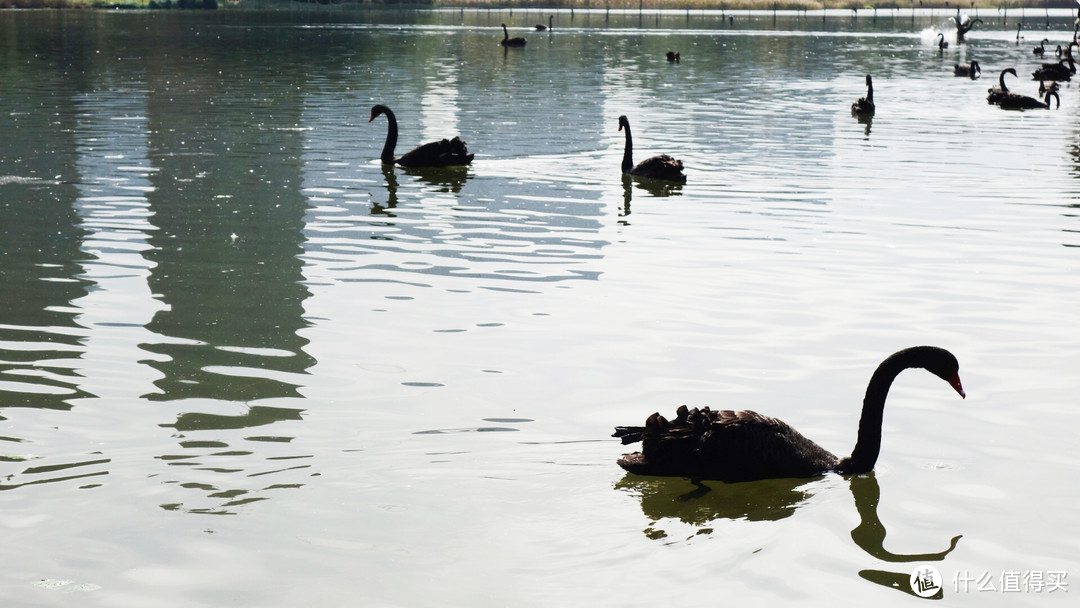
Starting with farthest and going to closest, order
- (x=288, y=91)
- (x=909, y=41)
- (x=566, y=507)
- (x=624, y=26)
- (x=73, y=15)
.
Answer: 1. (x=73, y=15)
2. (x=624, y=26)
3. (x=909, y=41)
4. (x=288, y=91)
5. (x=566, y=507)

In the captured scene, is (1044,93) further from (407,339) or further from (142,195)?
(407,339)

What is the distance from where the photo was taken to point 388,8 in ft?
531

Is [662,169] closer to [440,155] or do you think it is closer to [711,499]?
[440,155]

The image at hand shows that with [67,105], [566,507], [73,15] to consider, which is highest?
[73,15]

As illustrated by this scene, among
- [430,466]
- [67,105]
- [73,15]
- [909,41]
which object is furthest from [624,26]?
[430,466]

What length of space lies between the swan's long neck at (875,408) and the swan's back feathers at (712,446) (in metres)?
0.51

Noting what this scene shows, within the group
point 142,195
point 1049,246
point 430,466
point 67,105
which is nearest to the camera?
point 430,466

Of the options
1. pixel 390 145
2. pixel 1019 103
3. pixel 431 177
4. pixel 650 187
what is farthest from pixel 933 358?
pixel 1019 103

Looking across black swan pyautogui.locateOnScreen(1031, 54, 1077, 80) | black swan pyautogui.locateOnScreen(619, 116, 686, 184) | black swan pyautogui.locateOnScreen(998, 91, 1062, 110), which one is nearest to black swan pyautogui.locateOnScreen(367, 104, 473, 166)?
black swan pyautogui.locateOnScreen(619, 116, 686, 184)

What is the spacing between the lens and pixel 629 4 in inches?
5886

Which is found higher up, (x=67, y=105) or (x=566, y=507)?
(x=67, y=105)

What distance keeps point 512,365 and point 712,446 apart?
317 cm

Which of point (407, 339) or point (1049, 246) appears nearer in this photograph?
point (407, 339)

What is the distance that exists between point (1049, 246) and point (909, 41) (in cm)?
7413
